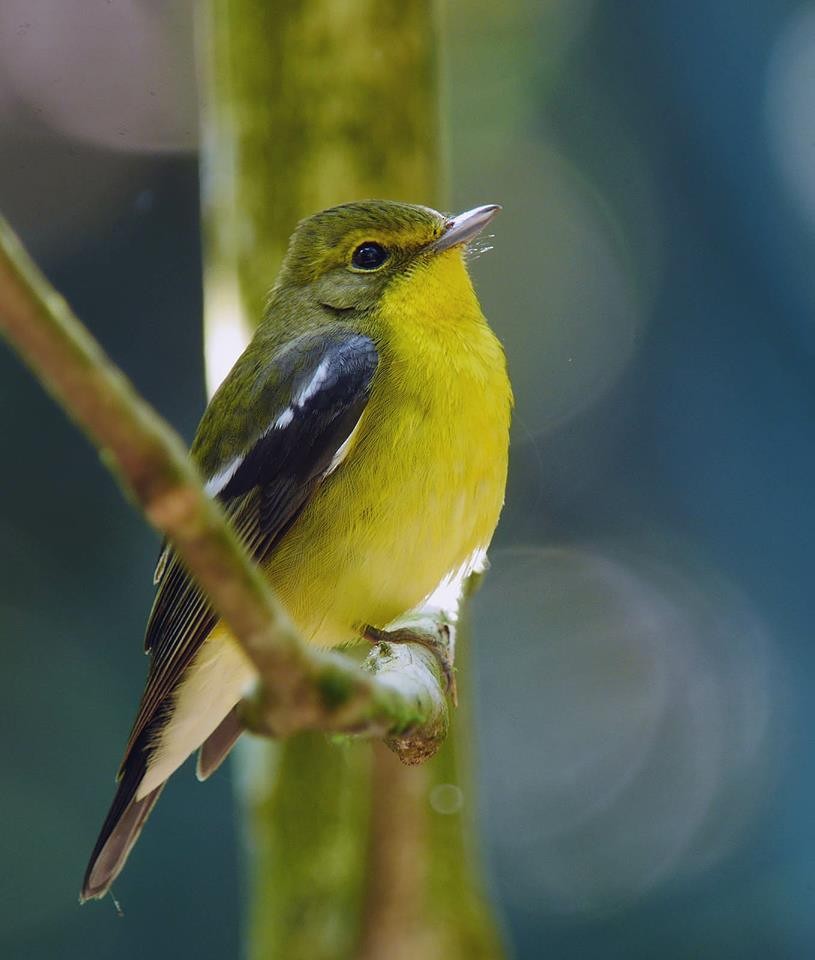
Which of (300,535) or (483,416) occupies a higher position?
(483,416)

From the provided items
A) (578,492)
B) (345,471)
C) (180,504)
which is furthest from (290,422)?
(578,492)

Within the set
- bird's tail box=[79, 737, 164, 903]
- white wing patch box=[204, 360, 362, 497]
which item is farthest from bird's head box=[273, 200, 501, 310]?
bird's tail box=[79, 737, 164, 903]

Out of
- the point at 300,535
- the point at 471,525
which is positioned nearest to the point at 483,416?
the point at 471,525

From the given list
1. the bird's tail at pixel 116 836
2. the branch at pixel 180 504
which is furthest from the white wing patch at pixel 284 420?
the branch at pixel 180 504

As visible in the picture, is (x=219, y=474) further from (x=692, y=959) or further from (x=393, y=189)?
(x=692, y=959)

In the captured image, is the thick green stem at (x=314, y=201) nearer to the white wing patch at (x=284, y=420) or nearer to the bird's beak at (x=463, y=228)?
the bird's beak at (x=463, y=228)

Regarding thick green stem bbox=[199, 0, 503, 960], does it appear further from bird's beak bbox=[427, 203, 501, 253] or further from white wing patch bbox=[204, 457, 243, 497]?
white wing patch bbox=[204, 457, 243, 497]
